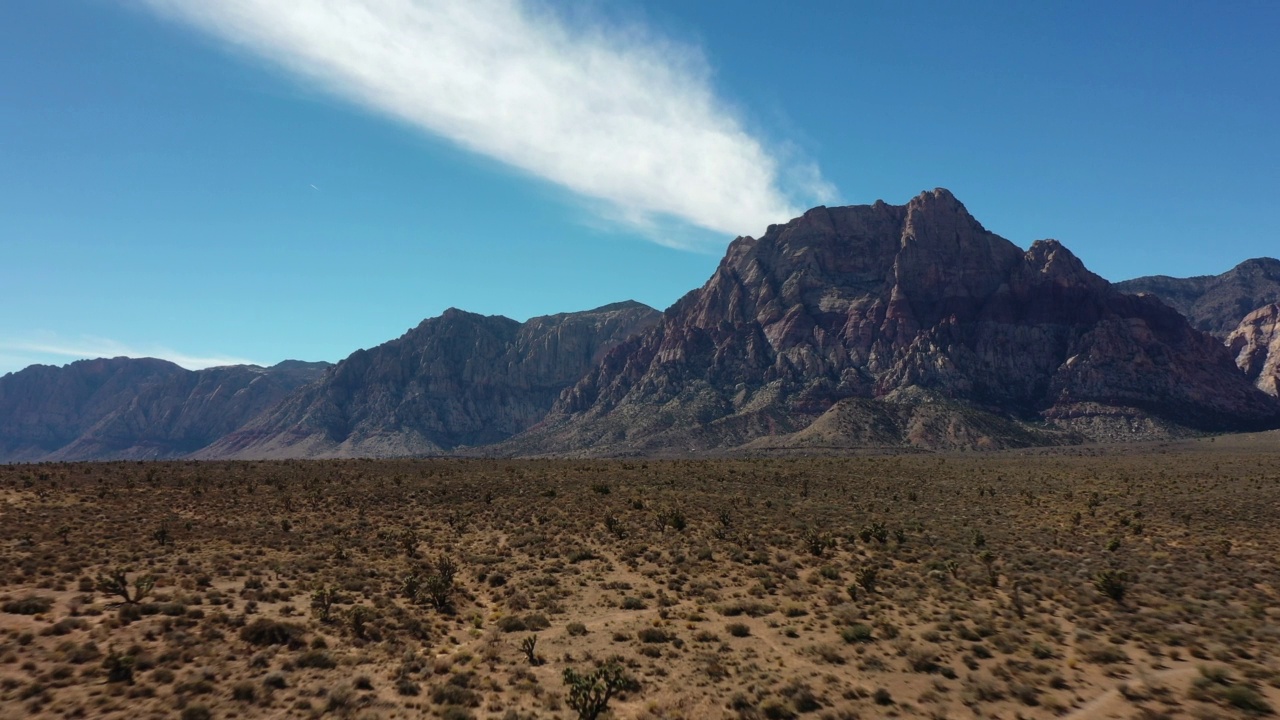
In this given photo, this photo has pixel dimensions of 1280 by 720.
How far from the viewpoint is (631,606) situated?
80.1ft

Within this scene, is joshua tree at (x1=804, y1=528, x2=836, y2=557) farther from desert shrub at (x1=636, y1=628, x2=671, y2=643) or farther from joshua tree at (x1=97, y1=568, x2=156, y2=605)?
joshua tree at (x1=97, y1=568, x2=156, y2=605)

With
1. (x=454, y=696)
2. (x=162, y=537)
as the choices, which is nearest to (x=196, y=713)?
(x=454, y=696)

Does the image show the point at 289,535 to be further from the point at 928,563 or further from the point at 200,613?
the point at 928,563

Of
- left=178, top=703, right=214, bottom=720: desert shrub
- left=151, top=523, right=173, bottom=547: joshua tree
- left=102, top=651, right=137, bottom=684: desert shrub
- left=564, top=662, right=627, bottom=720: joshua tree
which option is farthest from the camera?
left=151, top=523, right=173, bottom=547: joshua tree

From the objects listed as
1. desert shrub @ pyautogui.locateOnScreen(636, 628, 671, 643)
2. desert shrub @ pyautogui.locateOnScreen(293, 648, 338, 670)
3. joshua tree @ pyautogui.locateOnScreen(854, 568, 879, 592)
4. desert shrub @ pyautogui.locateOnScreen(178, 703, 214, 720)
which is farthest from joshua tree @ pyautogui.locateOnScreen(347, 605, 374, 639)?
joshua tree @ pyautogui.locateOnScreen(854, 568, 879, 592)

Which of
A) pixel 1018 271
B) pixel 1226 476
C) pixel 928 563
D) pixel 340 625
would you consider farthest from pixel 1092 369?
pixel 340 625

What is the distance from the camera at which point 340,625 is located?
20672 millimetres

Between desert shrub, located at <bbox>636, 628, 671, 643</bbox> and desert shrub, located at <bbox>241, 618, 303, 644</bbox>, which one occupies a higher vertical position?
desert shrub, located at <bbox>241, 618, 303, 644</bbox>

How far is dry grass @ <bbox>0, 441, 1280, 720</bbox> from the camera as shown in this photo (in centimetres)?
1581

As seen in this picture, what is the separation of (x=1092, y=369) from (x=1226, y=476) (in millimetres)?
121681

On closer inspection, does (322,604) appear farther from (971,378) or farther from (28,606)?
(971,378)

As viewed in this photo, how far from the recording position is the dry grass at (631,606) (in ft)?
51.9

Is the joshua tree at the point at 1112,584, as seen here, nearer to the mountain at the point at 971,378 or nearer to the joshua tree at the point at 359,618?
the joshua tree at the point at 359,618

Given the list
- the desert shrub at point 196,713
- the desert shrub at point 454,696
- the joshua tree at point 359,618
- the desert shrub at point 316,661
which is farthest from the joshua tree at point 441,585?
the desert shrub at point 196,713
